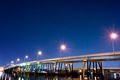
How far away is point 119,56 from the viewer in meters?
46.2

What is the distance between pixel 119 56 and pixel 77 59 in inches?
828

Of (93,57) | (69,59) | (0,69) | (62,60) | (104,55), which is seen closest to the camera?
(104,55)

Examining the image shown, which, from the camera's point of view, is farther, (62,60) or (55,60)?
(55,60)

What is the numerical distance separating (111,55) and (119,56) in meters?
3.12

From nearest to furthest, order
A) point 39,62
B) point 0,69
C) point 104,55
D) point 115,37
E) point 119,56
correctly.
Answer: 1. point 115,37
2. point 119,56
3. point 104,55
4. point 39,62
5. point 0,69

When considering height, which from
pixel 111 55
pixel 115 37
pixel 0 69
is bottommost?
pixel 0 69

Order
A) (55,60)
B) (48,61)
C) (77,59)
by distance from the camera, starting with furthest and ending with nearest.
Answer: (48,61)
(55,60)
(77,59)

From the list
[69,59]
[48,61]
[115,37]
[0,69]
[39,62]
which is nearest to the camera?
[115,37]

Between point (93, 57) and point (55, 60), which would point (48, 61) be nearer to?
point (55, 60)

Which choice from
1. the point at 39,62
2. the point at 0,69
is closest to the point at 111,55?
the point at 39,62

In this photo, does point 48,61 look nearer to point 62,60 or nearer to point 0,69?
point 62,60

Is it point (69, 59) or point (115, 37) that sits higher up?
point (115, 37)

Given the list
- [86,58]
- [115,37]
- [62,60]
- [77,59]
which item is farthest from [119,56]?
[62,60]

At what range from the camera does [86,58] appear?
185ft
